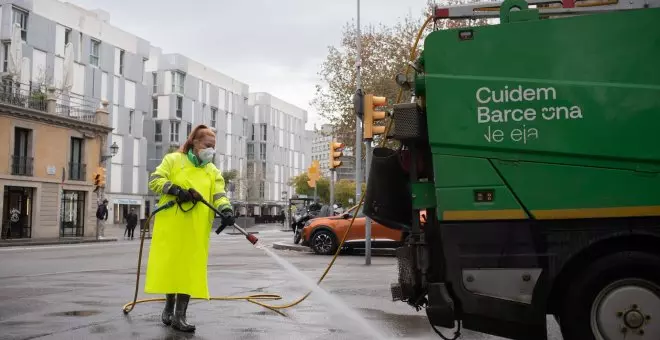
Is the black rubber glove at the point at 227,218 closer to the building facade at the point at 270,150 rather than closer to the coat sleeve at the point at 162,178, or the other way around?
the coat sleeve at the point at 162,178

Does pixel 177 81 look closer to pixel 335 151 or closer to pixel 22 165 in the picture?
pixel 22 165

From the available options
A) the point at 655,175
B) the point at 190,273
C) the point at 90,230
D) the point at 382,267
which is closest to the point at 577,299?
the point at 655,175

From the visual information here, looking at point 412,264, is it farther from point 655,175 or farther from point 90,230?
point 90,230

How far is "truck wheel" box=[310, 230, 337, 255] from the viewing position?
17688 mm

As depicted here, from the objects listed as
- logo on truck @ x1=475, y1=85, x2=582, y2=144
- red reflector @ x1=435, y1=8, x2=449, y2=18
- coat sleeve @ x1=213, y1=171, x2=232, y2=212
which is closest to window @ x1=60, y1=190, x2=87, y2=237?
coat sleeve @ x1=213, y1=171, x2=232, y2=212

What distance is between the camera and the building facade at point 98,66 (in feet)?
154

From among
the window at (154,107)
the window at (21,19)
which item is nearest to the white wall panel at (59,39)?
the window at (21,19)

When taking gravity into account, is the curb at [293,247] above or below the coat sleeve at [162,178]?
below

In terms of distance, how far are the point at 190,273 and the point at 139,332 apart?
2.26ft

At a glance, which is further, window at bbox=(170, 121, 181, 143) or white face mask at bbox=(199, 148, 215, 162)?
window at bbox=(170, 121, 181, 143)

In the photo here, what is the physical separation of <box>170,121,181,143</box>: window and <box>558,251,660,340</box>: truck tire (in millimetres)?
67909

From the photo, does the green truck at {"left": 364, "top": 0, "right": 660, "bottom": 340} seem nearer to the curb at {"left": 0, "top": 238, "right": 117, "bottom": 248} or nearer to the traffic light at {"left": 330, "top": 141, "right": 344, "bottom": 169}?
the traffic light at {"left": 330, "top": 141, "right": 344, "bottom": 169}

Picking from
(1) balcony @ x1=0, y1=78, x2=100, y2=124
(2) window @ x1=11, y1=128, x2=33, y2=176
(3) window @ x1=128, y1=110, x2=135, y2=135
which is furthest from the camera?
(3) window @ x1=128, y1=110, x2=135, y2=135

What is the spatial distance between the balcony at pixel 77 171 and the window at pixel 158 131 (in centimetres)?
3300
